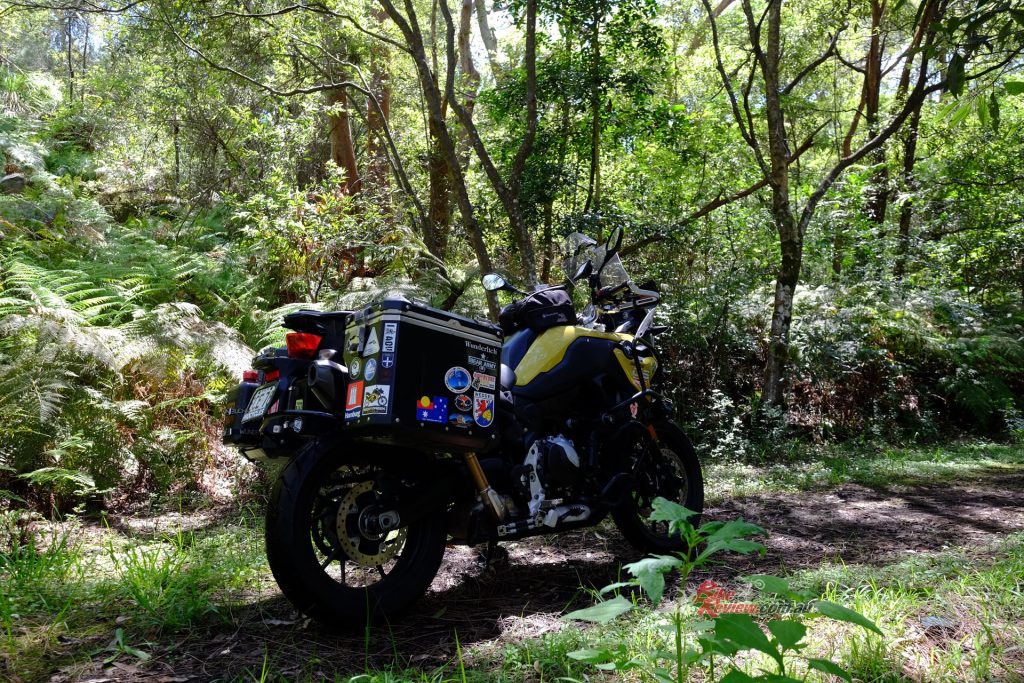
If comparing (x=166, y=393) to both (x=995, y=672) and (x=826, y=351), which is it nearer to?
(x=995, y=672)

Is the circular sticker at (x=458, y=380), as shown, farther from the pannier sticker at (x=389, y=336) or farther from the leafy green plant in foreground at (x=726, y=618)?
the leafy green plant in foreground at (x=726, y=618)

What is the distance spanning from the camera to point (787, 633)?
4.74 ft

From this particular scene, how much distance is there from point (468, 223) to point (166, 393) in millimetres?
2915

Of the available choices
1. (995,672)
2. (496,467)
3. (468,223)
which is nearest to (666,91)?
(468,223)

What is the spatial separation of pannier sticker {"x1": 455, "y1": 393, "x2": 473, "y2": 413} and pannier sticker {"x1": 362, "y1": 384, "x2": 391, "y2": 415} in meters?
0.34

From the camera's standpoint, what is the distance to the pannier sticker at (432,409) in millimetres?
2850

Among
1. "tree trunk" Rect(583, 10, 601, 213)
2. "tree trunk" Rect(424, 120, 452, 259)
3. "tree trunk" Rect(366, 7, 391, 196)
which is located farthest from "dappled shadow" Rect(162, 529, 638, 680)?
"tree trunk" Rect(366, 7, 391, 196)

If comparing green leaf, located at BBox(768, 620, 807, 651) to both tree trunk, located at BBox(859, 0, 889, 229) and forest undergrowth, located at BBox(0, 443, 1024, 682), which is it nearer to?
forest undergrowth, located at BBox(0, 443, 1024, 682)

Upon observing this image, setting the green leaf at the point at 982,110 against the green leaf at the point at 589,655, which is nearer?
the green leaf at the point at 589,655

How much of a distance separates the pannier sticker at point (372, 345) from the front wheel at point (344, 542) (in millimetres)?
407

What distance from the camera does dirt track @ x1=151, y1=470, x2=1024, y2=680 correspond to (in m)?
2.61

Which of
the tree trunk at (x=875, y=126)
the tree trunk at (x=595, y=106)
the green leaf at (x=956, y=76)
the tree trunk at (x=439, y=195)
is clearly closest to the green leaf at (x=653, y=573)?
the green leaf at (x=956, y=76)

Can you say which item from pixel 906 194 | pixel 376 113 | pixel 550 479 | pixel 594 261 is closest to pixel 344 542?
pixel 550 479

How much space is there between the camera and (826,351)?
8.26 metres
